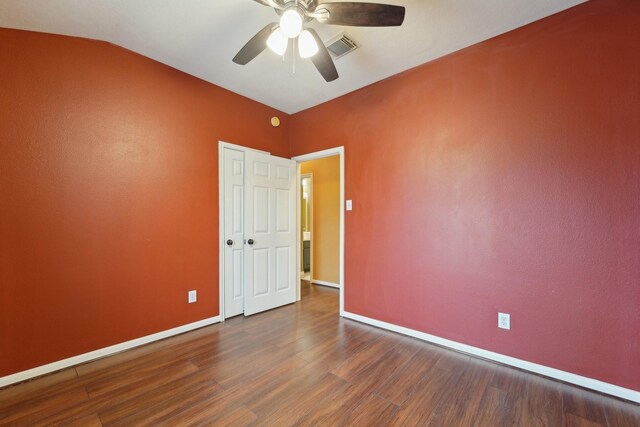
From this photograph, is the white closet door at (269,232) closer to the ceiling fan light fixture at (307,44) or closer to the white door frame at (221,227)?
the white door frame at (221,227)

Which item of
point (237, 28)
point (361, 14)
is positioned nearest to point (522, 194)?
point (361, 14)

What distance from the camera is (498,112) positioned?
87.1 inches

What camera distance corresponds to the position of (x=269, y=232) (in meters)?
3.47

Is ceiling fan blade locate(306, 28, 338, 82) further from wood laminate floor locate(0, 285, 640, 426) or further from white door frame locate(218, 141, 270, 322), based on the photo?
wood laminate floor locate(0, 285, 640, 426)

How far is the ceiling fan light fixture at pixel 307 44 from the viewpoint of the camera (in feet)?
5.63

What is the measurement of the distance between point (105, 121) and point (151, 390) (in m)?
A: 2.24

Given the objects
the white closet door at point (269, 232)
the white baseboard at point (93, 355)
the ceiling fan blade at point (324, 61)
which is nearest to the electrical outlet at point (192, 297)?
Result: the white baseboard at point (93, 355)

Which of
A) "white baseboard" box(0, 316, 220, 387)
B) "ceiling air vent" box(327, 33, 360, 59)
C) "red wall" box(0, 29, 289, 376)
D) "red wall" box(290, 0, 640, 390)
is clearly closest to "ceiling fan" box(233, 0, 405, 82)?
"ceiling air vent" box(327, 33, 360, 59)

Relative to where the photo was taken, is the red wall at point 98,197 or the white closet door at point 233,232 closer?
the red wall at point 98,197

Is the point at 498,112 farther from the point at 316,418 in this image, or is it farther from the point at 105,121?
the point at 105,121

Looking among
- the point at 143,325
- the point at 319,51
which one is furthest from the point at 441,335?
the point at 143,325

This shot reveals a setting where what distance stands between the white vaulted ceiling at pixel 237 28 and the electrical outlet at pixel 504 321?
2.39 m

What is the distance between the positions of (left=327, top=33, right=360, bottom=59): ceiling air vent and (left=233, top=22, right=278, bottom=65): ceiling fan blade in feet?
2.34

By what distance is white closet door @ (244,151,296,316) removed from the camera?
10.7 ft
